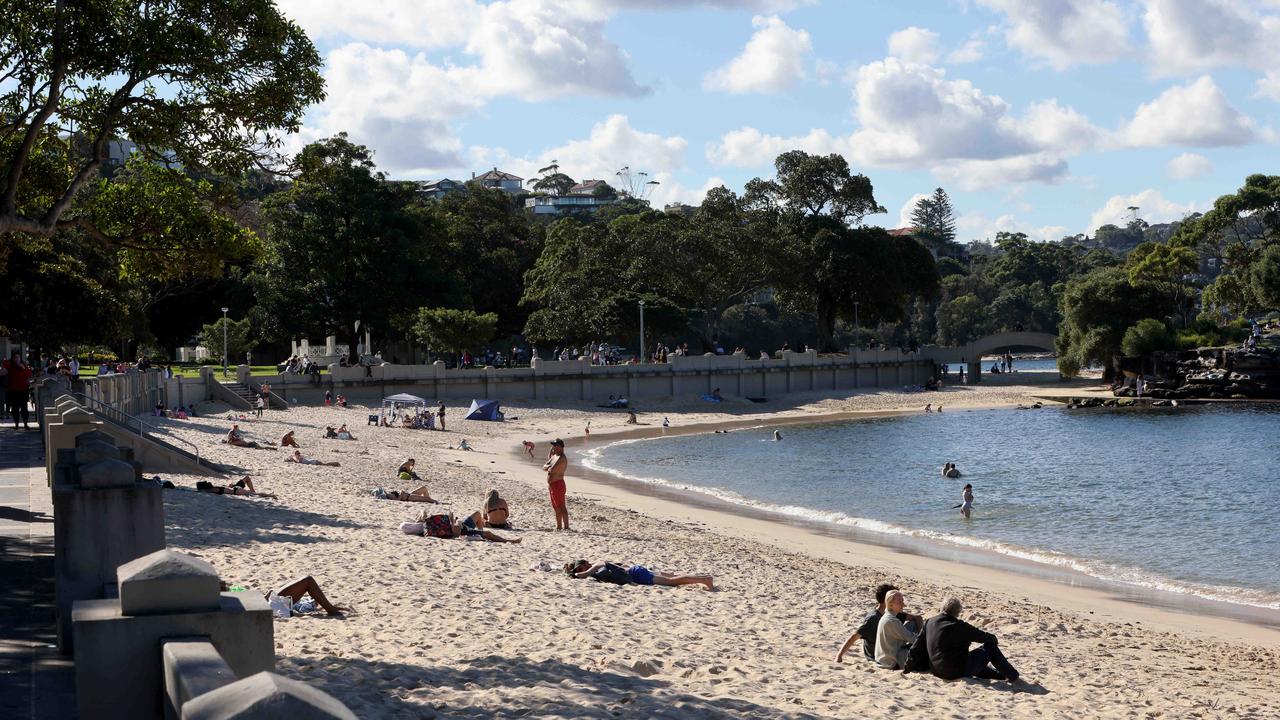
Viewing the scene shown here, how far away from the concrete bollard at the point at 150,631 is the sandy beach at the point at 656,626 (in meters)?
3.49

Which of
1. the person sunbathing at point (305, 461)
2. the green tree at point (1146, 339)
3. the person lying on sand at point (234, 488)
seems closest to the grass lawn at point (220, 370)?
the person sunbathing at point (305, 461)

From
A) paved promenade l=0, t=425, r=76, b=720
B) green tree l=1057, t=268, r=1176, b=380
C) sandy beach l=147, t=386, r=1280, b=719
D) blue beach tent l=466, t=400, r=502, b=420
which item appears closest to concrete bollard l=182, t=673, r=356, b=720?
paved promenade l=0, t=425, r=76, b=720

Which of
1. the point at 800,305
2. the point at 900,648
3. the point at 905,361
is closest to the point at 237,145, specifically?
the point at 900,648

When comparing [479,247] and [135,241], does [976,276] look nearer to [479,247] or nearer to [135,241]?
[479,247]

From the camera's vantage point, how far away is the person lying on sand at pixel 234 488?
19891 mm

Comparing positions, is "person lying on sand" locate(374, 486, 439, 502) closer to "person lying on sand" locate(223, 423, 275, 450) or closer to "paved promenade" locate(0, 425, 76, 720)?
"paved promenade" locate(0, 425, 76, 720)

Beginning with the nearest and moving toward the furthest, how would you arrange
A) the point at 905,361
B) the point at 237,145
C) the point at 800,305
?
the point at 237,145 < the point at 800,305 < the point at 905,361

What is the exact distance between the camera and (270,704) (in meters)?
2.82

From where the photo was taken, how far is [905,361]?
90562mm

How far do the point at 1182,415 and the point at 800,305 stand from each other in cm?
2707

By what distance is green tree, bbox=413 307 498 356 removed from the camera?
217ft

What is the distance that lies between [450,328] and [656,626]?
54618 millimetres

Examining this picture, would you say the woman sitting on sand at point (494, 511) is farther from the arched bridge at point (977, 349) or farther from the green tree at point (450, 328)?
the arched bridge at point (977, 349)

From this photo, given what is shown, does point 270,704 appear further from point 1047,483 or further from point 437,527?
point 1047,483
